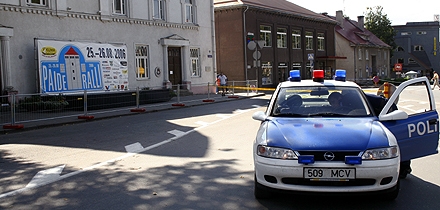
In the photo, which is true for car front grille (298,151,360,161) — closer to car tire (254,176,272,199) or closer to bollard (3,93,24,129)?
car tire (254,176,272,199)

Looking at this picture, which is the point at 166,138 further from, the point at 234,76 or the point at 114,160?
the point at 234,76

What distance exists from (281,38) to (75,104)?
3110 centimetres

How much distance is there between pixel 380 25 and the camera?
251 feet

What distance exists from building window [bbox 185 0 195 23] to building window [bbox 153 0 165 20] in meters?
2.40

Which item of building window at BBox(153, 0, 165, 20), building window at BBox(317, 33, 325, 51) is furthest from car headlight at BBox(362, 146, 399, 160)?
building window at BBox(317, 33, 325, 51)

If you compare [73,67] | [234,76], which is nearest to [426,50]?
[234,76]

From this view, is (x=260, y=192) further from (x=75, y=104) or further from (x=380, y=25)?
(x=380, y=25)

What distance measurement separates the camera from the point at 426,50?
88312mm

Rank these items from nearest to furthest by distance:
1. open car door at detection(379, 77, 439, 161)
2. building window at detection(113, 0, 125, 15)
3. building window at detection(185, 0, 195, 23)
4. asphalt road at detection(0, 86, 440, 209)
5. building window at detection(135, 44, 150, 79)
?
asphalt road at detection(0, 86, 440, 209), open car door at detection(379, 77, 439, 161), building window at detection(113, 0, 125, 15), building window at detection(135, 44, 150, 79), building window at detection(185, 0, 195, 23)

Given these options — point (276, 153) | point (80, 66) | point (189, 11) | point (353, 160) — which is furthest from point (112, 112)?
point (353, 160)

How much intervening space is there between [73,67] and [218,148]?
46.6 ft

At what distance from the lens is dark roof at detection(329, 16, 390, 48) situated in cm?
5939

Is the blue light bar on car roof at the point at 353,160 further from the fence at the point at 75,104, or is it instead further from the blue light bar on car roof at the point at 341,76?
the fence at the point at 75,104

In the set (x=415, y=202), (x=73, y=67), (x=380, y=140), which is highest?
(x=73, y=67)
